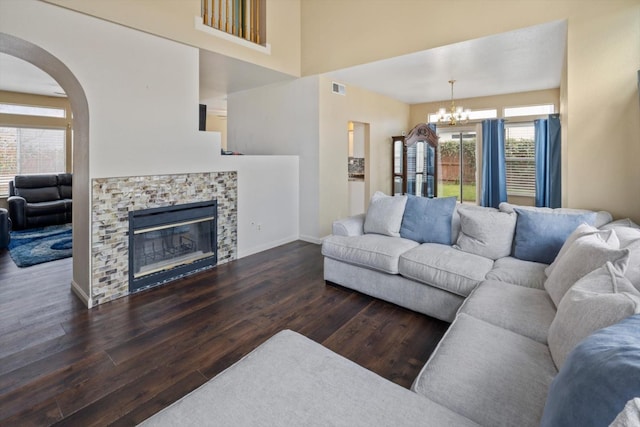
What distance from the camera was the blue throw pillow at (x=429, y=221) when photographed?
131 inches

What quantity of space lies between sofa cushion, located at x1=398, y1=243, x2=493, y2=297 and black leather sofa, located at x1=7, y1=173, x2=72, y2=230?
687cm

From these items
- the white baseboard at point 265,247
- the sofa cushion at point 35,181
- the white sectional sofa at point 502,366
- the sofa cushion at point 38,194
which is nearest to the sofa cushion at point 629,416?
the white sectional sofa at point 502,366

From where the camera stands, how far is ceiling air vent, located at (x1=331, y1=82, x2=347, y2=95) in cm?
528

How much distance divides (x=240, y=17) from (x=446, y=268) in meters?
4.30

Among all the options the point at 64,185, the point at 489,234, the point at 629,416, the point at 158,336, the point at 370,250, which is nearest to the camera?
the point at 629,416

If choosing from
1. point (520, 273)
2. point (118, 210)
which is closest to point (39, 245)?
point (118, 210)

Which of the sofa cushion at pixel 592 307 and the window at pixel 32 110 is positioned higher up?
the window at pixel 32 110

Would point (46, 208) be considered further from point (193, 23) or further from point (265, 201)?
point (193, 23)

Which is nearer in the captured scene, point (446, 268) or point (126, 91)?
point (446, 268)

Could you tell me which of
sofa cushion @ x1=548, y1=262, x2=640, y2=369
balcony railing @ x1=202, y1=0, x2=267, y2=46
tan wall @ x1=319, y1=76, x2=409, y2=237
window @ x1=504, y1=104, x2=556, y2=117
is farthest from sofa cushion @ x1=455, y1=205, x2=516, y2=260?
window @ x1=504, y1=104, x2=556, y2=117

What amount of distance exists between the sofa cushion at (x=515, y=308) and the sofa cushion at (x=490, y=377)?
0.11m

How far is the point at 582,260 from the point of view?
1.82 m

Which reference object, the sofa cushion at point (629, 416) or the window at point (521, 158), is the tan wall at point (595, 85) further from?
the window at point (521, 158)

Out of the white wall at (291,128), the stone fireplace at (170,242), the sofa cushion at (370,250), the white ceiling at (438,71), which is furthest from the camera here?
the white wall at (291,128)
